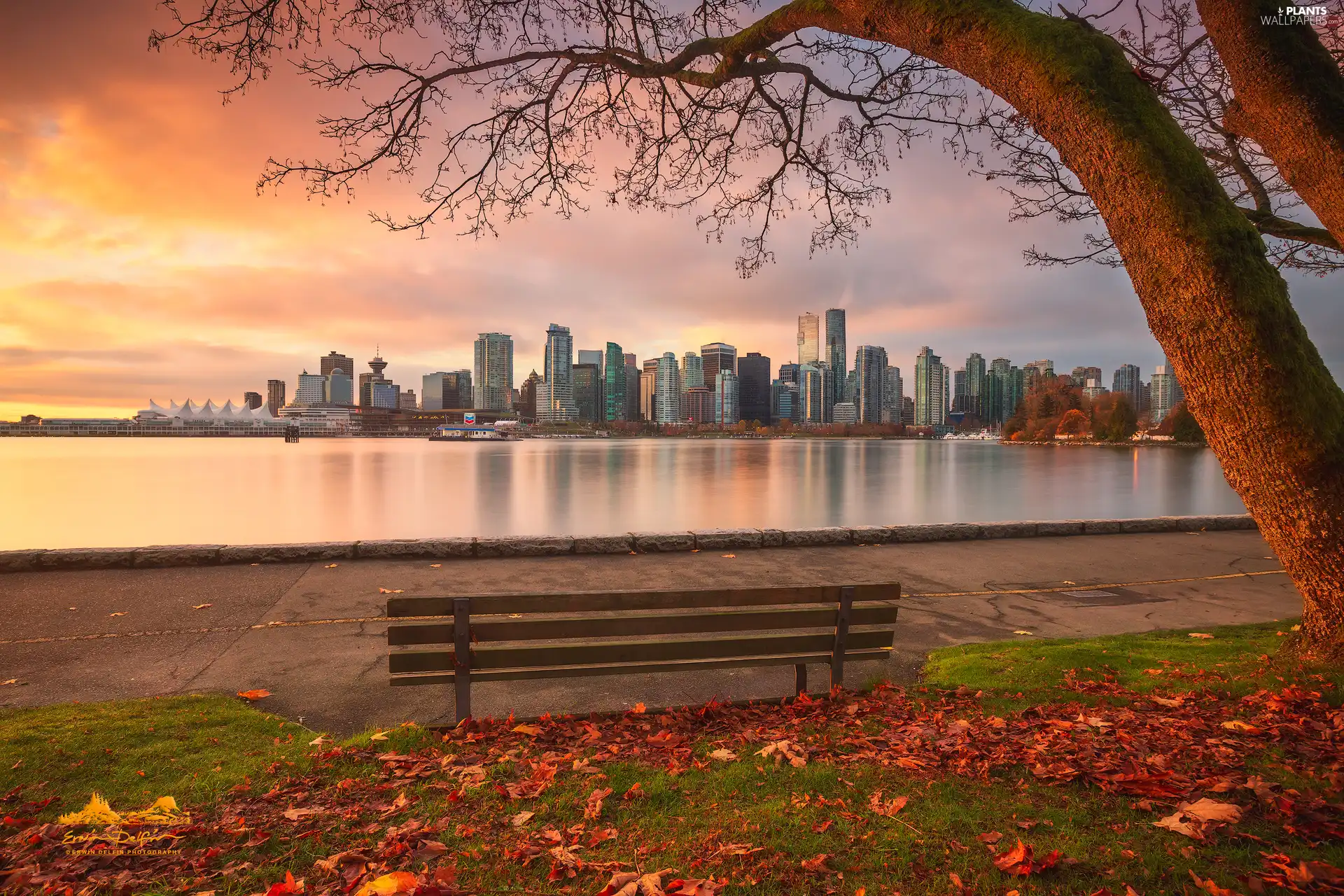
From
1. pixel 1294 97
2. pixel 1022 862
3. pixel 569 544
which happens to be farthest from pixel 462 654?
pixel 569 544

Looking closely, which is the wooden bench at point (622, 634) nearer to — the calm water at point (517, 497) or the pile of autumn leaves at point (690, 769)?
the pile of autumn leaves at point (690, 769)

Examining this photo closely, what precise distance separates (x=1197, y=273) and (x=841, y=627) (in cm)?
328

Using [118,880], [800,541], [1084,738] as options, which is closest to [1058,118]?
[1084,738]

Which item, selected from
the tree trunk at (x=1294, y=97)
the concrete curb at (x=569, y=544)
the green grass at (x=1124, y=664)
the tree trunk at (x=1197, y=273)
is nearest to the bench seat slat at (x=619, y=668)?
the green grass at (x=1124, y=664)

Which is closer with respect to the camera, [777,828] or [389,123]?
[777,828]

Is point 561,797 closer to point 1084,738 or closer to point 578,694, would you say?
point 578,694

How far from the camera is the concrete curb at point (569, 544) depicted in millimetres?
9891

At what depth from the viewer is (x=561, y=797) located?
3.52 m

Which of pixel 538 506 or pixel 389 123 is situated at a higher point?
pixel 389 123

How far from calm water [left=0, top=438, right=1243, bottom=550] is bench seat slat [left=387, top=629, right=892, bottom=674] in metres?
13.9

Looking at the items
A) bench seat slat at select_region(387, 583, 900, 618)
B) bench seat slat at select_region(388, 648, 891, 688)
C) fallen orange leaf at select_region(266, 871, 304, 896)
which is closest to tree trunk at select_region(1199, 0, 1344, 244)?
bench seat slat at select_region(387, 583, 900, 618)

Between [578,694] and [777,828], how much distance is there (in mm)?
2863

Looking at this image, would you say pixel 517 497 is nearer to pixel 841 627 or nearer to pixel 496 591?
pixel 496 591

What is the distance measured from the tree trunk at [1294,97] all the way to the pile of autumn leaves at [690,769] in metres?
3.19
